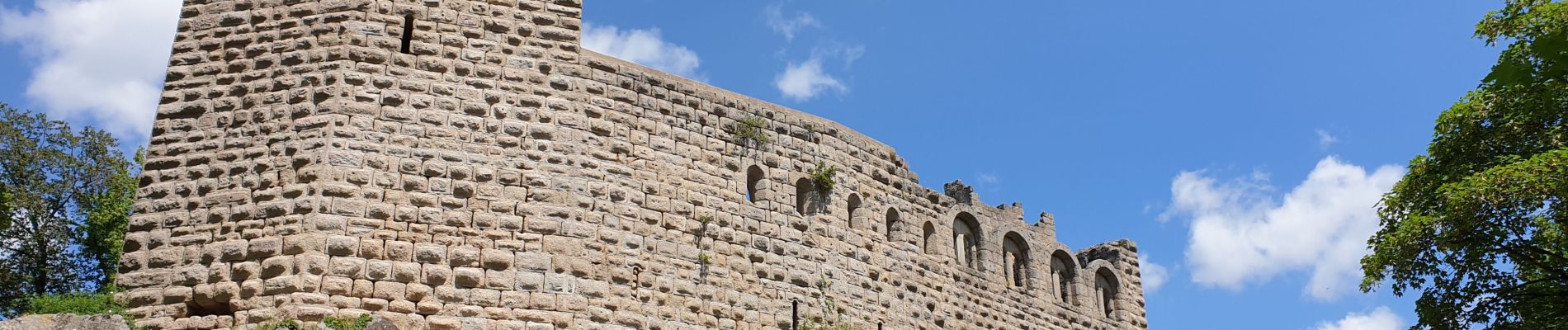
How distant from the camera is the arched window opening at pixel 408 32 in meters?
13.5

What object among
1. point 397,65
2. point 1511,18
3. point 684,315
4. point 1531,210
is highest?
point 1511,18

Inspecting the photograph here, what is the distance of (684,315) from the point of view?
1362cm

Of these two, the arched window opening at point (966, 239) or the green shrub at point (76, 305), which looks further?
the arched window opening at point (966, 239)

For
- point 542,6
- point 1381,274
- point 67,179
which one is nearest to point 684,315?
point 542,6

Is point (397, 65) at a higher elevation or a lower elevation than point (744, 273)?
higher

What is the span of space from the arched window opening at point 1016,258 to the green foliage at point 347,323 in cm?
942

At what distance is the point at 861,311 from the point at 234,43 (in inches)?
281

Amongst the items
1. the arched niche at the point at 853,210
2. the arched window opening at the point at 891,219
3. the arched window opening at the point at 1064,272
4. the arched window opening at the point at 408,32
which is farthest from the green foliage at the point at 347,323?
the arched window opening at the point at 1064,272

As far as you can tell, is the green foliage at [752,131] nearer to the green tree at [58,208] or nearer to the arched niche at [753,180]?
the arched niche at [753,180]

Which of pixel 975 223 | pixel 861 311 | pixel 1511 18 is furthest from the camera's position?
pixel 975 223

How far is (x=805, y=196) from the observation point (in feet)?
51.8

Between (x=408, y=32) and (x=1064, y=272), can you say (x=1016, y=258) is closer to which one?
(x=1064, y=272)

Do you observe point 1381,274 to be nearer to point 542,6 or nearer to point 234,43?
point 542,6

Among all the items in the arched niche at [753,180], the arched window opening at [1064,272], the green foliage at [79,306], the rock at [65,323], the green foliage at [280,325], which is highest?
Answer: the arched window opening at [1064,272]
